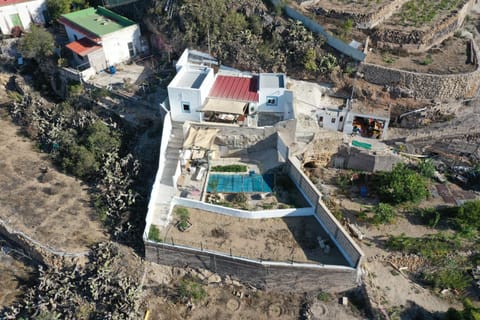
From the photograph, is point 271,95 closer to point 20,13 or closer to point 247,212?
point 247,212

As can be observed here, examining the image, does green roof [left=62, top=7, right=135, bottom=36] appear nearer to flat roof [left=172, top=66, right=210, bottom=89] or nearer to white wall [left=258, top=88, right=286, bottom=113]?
flat roof [left=172, top=66, right=210, bottom=89]

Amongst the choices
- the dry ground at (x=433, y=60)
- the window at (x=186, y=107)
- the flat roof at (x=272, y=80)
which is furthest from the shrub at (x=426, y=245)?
the window at (x=186, y=107)

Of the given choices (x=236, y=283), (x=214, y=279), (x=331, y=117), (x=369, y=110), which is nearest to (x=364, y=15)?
(x=369, y=110)

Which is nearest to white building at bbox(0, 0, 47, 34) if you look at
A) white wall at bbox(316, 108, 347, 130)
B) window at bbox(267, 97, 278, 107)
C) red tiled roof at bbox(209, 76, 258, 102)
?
red tiled roof at bbox(209, 76, 258, 102)

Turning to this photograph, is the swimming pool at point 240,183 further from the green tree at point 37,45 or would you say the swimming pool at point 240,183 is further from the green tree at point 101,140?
the green tree at point 37,45

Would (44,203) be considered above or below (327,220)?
below

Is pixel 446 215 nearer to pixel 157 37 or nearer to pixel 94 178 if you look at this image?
pixel 94 178
